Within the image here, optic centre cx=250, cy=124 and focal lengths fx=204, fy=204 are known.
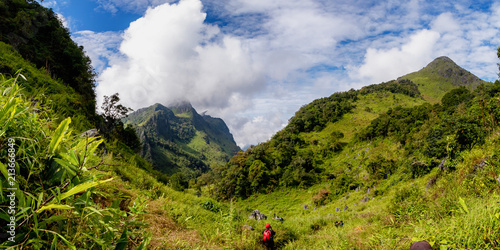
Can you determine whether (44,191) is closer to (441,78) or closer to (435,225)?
(435,225)

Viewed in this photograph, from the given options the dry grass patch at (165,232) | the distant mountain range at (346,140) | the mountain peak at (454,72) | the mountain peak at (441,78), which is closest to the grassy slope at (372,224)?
the dry grass patch at (165,232)

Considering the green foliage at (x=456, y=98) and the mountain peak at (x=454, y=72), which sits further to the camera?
the mountain peak at (x=454, y=72)

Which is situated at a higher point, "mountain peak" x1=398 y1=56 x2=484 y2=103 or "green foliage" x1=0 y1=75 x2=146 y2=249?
"mountain peak" x1=398 y1=56 x2=484 y2=103

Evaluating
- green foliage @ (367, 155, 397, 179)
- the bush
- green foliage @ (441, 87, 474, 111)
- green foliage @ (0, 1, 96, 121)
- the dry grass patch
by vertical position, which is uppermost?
green foliage @ (0, 1, 96, 121)

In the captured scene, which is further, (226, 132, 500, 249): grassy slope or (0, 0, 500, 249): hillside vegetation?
(226, 132, 500, 249): grassy slope

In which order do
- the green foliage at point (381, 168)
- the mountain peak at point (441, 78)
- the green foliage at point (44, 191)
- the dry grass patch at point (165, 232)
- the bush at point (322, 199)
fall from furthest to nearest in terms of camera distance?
the mountain peak at point (441, 78) < the bush at point (322, 199) < the green foliage at point (381, 168) < the dry grass patch at point (165, 232) < the green foliage at point (44, 191)

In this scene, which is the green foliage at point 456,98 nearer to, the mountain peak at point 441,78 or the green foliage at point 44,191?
the green foliage at point 44,191

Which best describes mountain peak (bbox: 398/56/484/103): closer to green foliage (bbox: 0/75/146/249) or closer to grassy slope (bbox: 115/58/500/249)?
grassy slope (bbox: 115/58/500/249)

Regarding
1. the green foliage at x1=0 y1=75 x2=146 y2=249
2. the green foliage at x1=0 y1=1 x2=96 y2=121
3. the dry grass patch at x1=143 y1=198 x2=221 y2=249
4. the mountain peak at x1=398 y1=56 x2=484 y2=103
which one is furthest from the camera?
the mountain peak at x1=398 y1=56 x2=484 y2=103

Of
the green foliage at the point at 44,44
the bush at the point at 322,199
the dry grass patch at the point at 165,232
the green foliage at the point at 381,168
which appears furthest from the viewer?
the bush at the point at 322,199

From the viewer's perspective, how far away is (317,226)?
1103 cm

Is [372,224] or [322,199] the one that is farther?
[322,199]

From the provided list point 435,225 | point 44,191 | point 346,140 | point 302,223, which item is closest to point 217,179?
point 346,140

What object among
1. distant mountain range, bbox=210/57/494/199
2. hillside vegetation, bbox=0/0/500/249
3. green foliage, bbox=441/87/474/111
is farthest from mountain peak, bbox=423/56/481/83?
hillside vegetation, bbox=0/0/500/249
